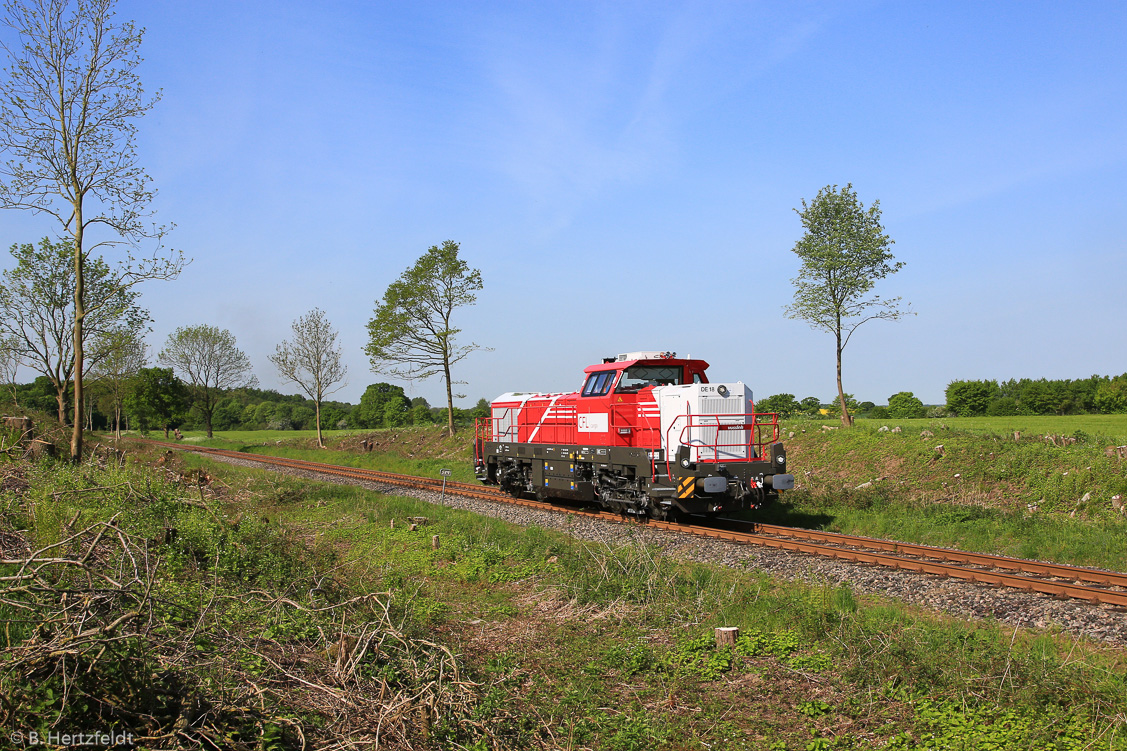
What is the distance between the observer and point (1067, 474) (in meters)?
13.6

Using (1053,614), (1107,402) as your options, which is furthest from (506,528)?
(1107,402)

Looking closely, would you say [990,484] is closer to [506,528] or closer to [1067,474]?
[1067,474]

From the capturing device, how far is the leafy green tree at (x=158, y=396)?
5043cm

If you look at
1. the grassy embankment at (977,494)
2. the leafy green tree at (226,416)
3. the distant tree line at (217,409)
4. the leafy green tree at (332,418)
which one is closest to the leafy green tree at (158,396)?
the distant tree line at (217,409)

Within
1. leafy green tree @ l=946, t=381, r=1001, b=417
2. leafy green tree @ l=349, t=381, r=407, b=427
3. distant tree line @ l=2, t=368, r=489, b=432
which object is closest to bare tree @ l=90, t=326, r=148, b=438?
distant tree line @ l=2, t=368, r=489, b=432

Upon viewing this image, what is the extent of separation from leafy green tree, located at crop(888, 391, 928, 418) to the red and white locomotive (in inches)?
1084

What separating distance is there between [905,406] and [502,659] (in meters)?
37.5

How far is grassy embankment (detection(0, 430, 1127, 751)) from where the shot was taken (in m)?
3.65

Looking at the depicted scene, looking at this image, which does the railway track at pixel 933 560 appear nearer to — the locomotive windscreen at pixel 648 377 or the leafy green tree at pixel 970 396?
the locomotive windscreen at pixel 648 377

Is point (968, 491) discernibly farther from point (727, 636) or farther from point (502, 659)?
point (502, 659)

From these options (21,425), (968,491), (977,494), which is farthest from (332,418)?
(977,494)

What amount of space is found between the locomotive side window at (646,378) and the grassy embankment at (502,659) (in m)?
5.22

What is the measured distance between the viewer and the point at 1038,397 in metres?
37.0

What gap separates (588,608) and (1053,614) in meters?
5.05
